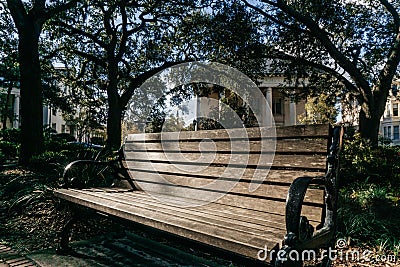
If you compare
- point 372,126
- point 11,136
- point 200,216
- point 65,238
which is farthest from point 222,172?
point 11,136

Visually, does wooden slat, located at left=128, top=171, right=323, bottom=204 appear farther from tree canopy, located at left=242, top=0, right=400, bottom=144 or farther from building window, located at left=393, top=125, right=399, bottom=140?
building window, located at left=393, top=125, right=399, bottom=140

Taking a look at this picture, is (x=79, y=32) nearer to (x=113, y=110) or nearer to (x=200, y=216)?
(x=113, y=110)

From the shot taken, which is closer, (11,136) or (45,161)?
(45,161)

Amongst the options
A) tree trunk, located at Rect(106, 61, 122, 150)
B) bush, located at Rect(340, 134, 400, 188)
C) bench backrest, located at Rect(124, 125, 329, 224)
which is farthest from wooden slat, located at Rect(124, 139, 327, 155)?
tree trunk, located at Rect(106, 61, 122, 150)

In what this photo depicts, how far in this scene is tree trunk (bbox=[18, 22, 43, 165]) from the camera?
816 centimetres

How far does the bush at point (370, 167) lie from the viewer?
5.30 m

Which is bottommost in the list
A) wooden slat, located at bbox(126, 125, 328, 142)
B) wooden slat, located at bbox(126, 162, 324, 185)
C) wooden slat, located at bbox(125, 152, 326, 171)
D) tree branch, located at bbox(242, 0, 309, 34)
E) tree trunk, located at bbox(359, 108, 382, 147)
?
wooden slat, located at bbox(126, 162, 324, 185)

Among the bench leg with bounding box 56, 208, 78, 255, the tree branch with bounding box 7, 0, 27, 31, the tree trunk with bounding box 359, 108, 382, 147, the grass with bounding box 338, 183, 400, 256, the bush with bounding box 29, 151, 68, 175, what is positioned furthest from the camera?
the tree trunk with bounding box 359, 108, 382, 147

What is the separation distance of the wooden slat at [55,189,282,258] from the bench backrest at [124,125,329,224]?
49cm

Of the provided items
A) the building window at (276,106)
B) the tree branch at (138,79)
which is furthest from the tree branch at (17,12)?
the building window at (276,106)

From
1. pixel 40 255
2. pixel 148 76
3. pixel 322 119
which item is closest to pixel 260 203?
pixel 40 255

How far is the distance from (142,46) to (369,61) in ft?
31.7

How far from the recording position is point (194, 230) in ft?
5.49

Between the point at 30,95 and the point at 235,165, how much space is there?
7660mm
